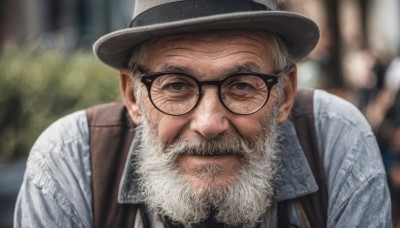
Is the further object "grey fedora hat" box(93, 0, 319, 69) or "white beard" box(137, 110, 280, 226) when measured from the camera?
"white beard" box(137, 110, 280, 226)

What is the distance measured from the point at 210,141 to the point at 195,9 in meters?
0.47

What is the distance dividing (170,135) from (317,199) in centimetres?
68

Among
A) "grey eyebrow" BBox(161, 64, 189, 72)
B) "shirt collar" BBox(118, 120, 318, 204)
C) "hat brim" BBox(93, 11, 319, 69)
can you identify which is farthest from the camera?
"shirt collar" BBox(118, 120, 318, 204)

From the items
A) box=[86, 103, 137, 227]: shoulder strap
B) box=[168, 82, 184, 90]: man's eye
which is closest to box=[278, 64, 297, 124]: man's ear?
box=[168, 82, 184, 90]: man's eye

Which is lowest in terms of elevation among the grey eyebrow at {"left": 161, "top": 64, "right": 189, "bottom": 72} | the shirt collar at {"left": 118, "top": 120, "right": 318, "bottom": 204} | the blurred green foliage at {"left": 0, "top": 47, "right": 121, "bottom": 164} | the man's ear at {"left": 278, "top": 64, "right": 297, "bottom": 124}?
the blurred green foliage at {"left": 0, "top": 47, "right": 121, "bottom": 164}

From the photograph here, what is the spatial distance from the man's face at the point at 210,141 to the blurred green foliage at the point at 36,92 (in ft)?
9.70

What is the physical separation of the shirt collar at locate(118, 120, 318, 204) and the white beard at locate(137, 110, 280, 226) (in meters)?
0.05

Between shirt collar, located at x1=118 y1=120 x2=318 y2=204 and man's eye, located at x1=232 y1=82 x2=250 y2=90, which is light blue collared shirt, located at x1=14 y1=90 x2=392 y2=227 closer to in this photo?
shirt collar, located at x1=118 y1=120 x2=318 y2=204

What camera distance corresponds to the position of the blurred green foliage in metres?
5.52

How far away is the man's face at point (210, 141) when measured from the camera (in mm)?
2533

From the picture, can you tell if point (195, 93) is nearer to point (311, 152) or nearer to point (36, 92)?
point (311, 152)

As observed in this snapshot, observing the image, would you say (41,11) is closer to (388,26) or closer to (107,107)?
(107,107)

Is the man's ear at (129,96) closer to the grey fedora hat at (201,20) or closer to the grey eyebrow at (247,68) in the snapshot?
the grey fedora hat at (201,20)

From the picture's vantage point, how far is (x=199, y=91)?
252 cm
